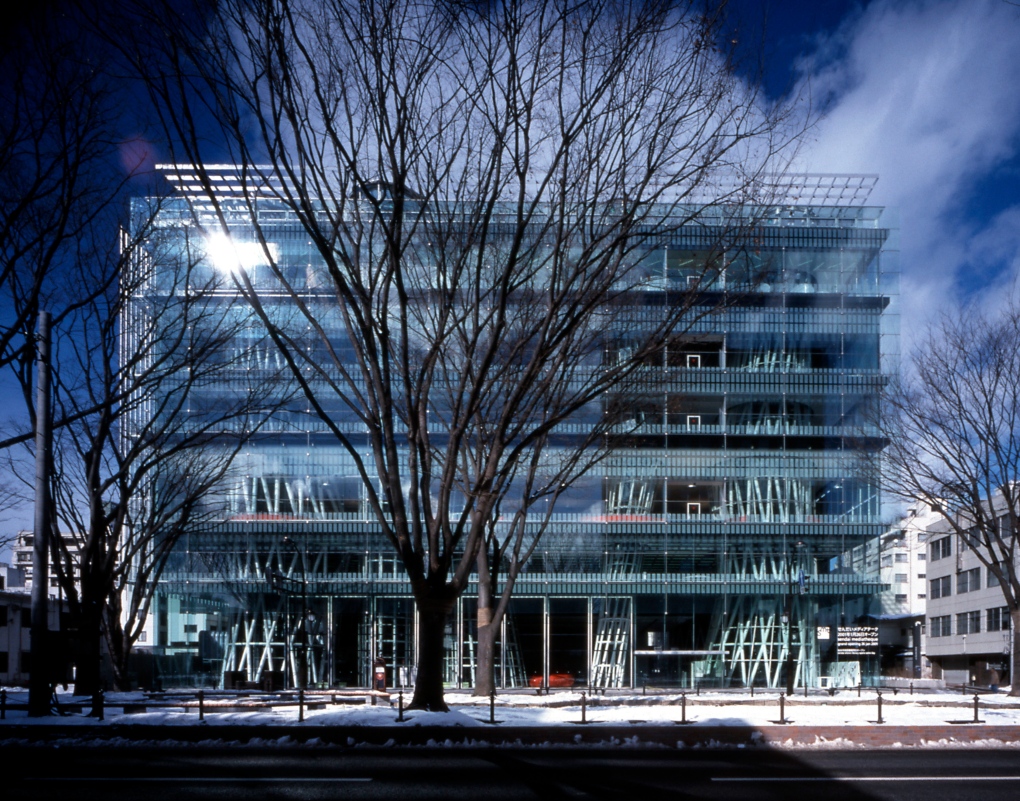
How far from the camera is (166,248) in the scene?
27.6 meters

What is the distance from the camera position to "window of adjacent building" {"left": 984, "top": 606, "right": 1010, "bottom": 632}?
7475 cm

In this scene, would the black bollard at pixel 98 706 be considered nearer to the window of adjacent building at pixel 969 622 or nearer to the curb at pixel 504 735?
the curb at pixel 504 735

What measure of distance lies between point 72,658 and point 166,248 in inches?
419

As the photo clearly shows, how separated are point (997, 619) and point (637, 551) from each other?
4100 cm

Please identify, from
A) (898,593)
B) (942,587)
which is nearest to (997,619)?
(942,587)

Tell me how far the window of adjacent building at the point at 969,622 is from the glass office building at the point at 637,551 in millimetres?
34854

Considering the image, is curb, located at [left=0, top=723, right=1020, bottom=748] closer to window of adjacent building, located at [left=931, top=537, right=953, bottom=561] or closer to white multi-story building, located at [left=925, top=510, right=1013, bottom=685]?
white multi-story building, located at [left=925, top=510, right=1013, bottom=685]

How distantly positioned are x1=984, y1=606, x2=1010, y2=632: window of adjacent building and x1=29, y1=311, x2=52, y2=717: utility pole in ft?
225

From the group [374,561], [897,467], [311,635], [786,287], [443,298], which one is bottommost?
[311,635]

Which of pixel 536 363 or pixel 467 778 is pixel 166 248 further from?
pixel 467 778

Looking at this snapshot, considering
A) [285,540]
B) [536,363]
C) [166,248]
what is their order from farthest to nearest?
[285,540]
[166,248]
[536,363]

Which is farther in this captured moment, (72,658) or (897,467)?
(897,467)

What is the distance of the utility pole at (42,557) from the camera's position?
1995 centimetres

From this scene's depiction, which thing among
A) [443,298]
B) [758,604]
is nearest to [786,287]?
[758,604]
